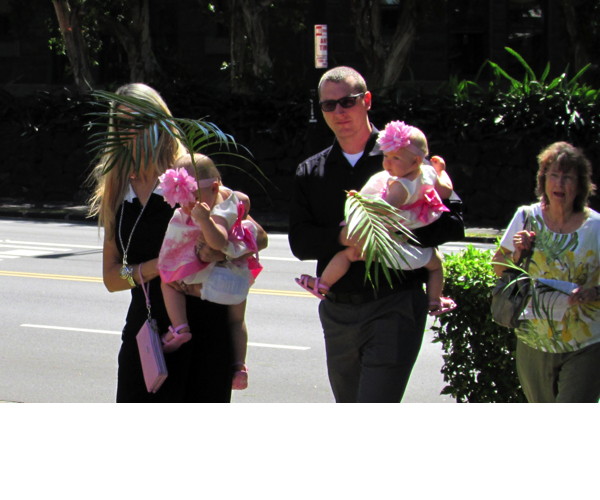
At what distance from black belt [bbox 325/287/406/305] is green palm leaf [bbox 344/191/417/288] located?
40 centimetres

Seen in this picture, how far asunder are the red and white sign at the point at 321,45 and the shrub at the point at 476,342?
12.9m

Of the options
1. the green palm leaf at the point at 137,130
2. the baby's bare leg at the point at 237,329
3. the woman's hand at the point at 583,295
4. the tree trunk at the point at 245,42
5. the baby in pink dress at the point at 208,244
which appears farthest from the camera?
the tree trunk at the point at 245,42

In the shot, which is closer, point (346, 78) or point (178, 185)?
point (178, 185)

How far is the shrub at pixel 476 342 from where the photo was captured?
551 centimetres

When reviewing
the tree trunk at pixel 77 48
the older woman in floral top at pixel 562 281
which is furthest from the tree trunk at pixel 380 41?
the older woman in floral top at pixel 562 281

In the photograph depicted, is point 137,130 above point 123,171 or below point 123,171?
above

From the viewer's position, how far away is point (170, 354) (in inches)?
155

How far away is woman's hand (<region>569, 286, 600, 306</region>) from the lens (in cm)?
449

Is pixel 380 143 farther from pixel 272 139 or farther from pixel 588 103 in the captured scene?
pixel 272 139

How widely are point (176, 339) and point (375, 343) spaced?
2.98 feet

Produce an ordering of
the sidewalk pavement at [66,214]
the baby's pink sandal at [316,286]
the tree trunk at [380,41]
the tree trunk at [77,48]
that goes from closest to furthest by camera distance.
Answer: the baby's pink sandal at [316,286], the sidewalk pavement at [66,214], the tree trunk at [380,41], the tree trunk at [77,48]

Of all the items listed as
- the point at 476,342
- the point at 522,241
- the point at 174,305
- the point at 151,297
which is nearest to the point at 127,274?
the point at 151,297

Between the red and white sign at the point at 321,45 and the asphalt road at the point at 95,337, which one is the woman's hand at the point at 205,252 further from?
the red and white sign at the point at 321,45

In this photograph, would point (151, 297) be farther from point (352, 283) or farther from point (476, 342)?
point (476, 342)
